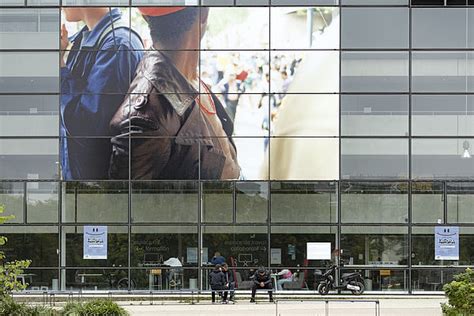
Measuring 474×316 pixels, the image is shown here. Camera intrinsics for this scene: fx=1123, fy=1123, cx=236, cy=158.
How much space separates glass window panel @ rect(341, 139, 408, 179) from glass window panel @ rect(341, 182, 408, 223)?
36 centimetres

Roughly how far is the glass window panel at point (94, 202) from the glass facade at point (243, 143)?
5 centimetres

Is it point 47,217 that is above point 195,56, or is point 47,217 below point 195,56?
below

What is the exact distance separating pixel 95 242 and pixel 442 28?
48.6ft

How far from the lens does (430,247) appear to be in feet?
133

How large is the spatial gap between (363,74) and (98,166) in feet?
Answer: 33.3

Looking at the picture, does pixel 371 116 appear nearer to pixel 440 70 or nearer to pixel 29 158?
pixel 440 70

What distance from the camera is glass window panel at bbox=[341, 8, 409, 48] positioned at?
40.8 meters

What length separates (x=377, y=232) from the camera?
1598 inches

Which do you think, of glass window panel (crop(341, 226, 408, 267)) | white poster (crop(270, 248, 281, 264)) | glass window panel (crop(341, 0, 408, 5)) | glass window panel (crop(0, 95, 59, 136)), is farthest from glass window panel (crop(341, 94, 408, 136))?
glass window panel (crop(0, 95, 59, 136))

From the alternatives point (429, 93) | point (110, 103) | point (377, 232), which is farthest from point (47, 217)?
point (429, 93)

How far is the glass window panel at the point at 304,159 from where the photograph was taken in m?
40.6

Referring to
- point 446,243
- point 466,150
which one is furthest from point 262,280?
point 466,150

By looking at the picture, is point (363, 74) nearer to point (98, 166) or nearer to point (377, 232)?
point (377, 232)

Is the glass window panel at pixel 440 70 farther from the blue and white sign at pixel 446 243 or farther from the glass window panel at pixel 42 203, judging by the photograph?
the glass window panel at pixel 42 203
